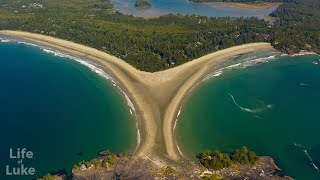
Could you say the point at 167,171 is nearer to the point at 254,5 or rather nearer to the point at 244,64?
the point at 244,64

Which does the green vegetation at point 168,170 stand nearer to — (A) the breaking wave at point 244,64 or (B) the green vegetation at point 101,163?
(B) the green vegetation at point 101,163

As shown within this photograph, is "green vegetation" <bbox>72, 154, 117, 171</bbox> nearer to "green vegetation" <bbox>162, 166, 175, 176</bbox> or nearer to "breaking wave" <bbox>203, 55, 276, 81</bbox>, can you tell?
"green vegetation" <bbox>162, 166, 175, 176</bbox>

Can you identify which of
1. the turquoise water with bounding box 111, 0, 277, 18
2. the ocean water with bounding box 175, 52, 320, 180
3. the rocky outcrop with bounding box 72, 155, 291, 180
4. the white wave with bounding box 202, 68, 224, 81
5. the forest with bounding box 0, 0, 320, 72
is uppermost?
the turquoise water with bounding box 111, 0, 277, 18

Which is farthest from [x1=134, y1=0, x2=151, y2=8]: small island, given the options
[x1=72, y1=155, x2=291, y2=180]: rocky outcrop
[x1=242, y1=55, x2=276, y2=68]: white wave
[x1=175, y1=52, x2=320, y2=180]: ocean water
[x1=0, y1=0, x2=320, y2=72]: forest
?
[x1=72, y1=155, x2=291, y2=180]: rocky outcrop

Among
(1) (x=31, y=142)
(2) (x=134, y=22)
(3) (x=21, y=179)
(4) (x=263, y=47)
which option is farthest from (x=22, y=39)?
(4) (x=263, y=47)

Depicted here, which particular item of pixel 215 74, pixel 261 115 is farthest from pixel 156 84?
pixel 261 115

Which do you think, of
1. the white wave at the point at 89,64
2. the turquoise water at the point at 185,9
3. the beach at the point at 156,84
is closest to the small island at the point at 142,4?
the turquoise water at the point at 185,9
